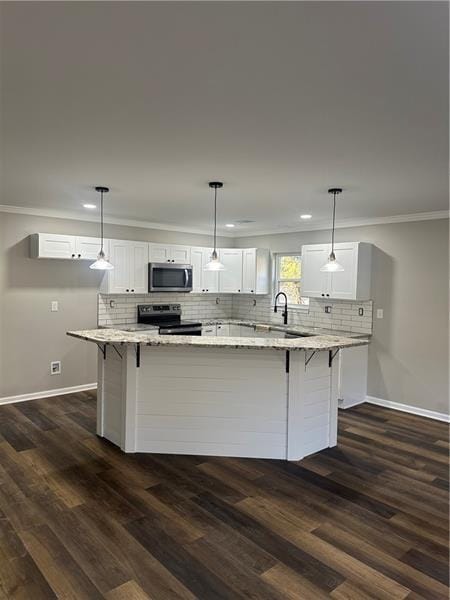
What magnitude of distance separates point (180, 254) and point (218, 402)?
10.5 ft

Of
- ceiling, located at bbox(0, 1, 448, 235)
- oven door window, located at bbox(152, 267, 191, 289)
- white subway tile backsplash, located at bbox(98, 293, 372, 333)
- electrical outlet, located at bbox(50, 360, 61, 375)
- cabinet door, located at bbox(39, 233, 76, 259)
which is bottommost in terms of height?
electrical outlet, located at bbox(50, 360, 61, 375)

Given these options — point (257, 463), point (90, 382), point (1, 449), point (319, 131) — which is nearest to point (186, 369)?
point (257, 463)

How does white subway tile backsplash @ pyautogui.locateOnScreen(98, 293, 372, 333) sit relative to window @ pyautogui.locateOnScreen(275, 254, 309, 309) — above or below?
below

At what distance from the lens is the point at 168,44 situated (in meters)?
1.56

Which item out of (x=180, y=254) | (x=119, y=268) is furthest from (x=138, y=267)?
(x=180, y=254)

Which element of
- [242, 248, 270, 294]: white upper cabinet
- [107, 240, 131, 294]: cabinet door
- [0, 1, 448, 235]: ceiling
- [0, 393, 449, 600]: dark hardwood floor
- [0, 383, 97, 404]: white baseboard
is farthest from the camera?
[242, 248, 270, 294]: white upper cabinet

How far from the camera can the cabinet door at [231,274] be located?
6.96m

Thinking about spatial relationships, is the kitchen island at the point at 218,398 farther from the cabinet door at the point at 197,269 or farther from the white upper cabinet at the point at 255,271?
the white upper cabinet at the point at 255,271

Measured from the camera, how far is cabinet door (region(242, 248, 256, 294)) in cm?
681

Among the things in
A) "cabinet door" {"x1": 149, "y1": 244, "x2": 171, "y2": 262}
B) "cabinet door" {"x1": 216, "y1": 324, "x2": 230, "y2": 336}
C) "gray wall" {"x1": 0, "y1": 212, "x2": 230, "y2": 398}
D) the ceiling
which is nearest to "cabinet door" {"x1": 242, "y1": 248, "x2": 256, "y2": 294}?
"cabinet door" {"x1": 216, "y1": 324, "x2": 230, "y2": 336}

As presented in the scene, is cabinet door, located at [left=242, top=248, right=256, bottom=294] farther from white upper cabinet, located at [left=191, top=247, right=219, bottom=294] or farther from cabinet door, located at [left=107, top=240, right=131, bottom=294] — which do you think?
cabinet door, located at [left=107, top=240, right=131, bottom=294]

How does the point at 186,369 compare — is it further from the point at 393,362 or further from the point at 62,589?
the point at 393,362

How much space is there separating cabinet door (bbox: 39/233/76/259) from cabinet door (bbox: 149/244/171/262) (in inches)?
45.4

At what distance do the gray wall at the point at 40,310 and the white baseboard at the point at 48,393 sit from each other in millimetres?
49
